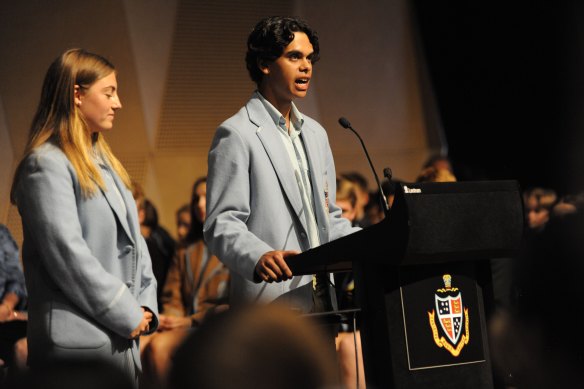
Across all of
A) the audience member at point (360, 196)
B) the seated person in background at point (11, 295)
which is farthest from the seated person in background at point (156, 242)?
the audience member at point (360, 196)

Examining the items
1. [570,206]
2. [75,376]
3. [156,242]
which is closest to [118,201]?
[75,376]

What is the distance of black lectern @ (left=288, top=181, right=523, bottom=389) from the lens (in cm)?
186

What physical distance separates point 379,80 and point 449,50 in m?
0.80

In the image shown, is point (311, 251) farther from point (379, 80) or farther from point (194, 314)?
point (379, 80)

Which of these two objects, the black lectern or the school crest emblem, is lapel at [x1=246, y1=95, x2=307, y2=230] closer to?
the black lectern

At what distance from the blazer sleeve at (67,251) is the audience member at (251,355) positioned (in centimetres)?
123

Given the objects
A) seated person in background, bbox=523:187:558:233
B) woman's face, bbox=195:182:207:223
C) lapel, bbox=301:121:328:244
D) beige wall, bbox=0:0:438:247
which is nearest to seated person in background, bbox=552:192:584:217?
seated person in background, bbox=523:187:558:233

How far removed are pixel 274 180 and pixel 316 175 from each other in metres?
0.15

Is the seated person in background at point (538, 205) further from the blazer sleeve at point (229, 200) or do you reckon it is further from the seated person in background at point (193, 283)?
the blazer sleeve at point (229, 200)

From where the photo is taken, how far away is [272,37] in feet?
8.67

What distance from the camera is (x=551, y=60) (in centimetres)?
671

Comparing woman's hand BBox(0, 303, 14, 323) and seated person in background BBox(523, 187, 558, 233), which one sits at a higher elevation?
seated person in background BBox(523, 187, 558, 233)

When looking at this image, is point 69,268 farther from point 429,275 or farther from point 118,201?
point 429,275

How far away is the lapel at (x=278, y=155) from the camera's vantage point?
2.52 meters
